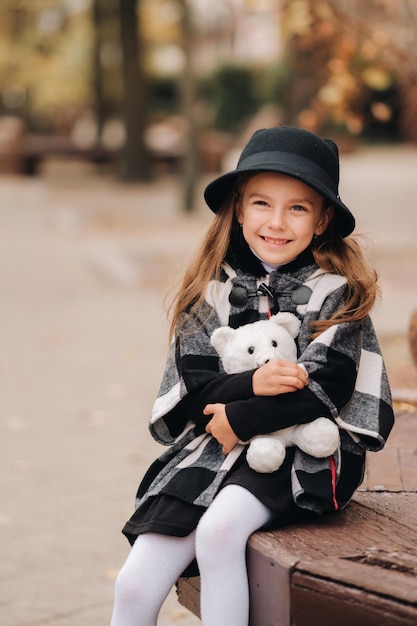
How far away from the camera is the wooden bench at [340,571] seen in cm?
205

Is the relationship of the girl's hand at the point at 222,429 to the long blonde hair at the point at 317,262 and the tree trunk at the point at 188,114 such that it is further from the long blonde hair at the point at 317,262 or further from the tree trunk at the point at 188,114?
the tree trunk at the point at 188,114

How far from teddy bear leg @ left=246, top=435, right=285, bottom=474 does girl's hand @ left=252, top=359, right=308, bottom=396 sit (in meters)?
0.11

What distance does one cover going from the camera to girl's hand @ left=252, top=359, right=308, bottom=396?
245 centimetres

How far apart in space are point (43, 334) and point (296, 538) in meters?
5.64

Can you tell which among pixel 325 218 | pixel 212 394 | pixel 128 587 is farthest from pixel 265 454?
pixel 325 218

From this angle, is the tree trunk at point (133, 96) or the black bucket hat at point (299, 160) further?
the tree trunk at point (133, 96)

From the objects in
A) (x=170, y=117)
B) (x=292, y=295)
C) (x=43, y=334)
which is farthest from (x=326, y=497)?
(x=170, y=117)

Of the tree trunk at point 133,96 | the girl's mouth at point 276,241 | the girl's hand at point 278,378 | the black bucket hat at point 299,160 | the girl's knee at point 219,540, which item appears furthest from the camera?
the tree trunk at point 133,96

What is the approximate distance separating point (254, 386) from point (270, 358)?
9cm

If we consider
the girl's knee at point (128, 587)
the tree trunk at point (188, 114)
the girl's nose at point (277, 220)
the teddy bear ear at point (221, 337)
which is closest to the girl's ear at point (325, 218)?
the girl's nose at point (277, 220)

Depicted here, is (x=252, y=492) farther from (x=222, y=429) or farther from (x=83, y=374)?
(x=83, y=374)

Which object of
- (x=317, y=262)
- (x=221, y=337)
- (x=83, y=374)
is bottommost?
(x=83, y=374)

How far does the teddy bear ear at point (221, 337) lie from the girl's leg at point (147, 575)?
454mm

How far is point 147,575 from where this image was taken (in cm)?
245
